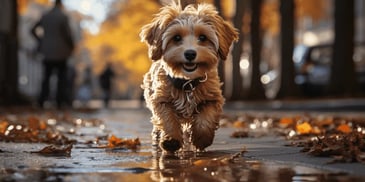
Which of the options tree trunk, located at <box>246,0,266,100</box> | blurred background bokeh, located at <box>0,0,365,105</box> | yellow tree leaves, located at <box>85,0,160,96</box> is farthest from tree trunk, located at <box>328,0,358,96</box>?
yellow tree leaves, located at <box>85,0,160,96</box>

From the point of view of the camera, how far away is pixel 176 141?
6.69m

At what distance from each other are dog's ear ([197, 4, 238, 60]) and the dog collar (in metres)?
0.29

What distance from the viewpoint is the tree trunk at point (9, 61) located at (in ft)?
68.1

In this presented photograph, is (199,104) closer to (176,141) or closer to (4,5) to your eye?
(176,141)

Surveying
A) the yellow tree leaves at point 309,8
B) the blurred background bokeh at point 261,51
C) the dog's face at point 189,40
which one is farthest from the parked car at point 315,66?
the dog's face at point 189,40

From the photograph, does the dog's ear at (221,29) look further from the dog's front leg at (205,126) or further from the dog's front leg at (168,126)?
the dog's front leg at (168,126)

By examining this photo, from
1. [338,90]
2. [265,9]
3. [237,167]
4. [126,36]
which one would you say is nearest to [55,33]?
[338,90]

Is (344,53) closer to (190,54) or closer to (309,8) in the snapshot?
(190,54)

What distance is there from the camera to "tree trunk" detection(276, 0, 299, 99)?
88.6ft

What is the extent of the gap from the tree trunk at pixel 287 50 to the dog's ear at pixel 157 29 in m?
20.0

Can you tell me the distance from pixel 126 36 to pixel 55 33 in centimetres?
3257

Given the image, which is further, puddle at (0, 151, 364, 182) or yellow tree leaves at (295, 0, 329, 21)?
yellow tree leaves at (295, 0, 329, 21)

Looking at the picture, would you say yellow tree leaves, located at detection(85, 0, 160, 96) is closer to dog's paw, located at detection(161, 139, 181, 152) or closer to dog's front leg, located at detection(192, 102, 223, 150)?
dog's front leg, located at detection(192, 102, 223, 150)

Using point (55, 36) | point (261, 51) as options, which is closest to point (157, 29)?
point (55, 36)
